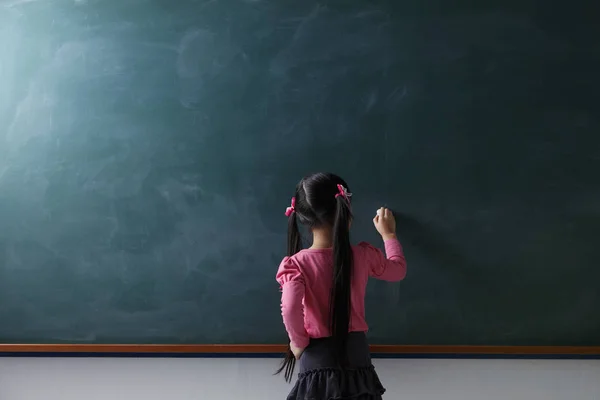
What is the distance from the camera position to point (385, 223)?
2080mm

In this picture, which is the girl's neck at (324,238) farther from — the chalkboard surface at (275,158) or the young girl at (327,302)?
the chalkboard surface at (275,158)

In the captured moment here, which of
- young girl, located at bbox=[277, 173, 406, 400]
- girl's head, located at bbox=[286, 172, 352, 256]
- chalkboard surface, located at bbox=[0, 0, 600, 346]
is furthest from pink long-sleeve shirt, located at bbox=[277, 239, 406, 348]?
Answer: chalkboard surface, located at bbox=[0, 0, 600, 346]

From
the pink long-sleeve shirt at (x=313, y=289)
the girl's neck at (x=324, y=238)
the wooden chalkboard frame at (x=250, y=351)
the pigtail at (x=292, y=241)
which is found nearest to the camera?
the pink long-sleeve shirt at (x=313, y=289)

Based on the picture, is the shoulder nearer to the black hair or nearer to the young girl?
the young girl

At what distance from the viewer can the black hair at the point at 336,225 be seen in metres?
1.74

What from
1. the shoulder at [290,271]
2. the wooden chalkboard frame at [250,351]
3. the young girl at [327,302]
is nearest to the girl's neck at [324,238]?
the young girl at [327,302]

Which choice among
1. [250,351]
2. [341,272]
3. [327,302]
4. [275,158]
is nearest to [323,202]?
[341,272]

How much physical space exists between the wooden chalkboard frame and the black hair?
443mm

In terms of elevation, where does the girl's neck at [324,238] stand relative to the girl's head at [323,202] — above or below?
below

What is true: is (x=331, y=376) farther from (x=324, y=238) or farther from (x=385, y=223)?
(x=385, y=223)

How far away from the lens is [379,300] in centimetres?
214

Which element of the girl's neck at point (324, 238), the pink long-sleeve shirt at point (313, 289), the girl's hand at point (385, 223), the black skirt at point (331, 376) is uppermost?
the girl's hand at point (385, 223)

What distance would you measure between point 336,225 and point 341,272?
0.16 meters

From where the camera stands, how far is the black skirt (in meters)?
1.76
